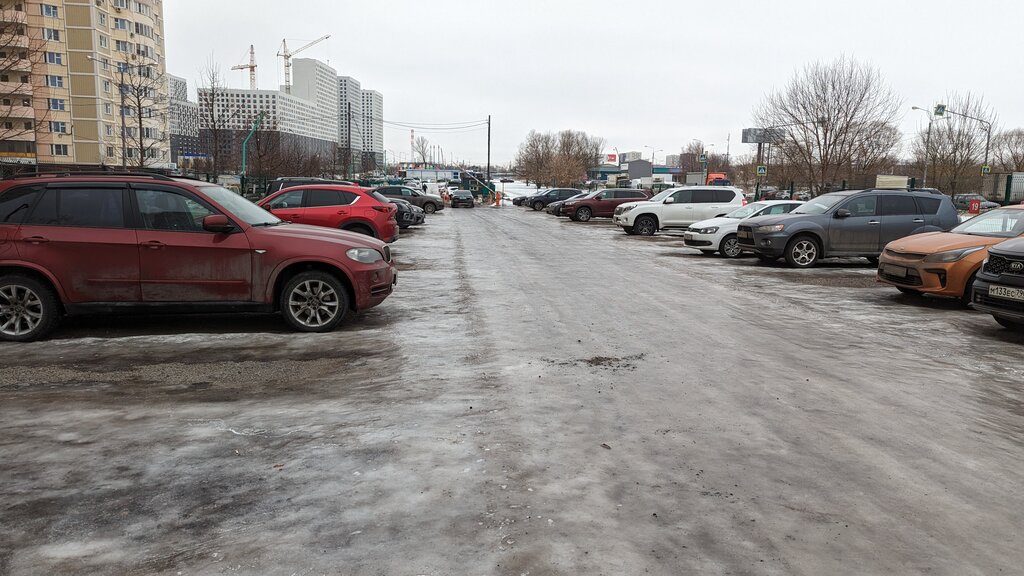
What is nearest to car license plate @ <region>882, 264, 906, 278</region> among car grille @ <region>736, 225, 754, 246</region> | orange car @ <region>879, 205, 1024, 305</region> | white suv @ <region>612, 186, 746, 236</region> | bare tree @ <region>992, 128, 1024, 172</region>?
orange car @ <region>879, 205, 1024, 305</region>

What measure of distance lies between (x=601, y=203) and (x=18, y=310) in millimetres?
30985

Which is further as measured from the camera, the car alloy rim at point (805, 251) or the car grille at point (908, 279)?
the car alloy rim at point (805, 251)

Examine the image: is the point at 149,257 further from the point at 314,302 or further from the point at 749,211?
the point at 749,211

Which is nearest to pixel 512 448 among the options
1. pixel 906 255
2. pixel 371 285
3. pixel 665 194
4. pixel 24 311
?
pixel 371 285

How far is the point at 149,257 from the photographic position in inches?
292

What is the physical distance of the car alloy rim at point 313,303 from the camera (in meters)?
7.79

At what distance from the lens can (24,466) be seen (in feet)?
13.2

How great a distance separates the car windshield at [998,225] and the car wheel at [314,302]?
930 centimetres

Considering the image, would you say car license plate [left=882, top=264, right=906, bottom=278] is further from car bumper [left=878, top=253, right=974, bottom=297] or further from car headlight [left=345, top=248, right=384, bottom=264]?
car headlight [left=345, top=248, right=384, bottom=264]

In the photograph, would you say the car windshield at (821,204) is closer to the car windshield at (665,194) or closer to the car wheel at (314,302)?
the car windshield at (665,194)

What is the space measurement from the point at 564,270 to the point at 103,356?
9.10m

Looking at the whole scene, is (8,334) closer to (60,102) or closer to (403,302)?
(403,302)

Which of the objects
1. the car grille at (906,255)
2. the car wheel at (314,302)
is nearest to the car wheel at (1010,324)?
the car grille at (906,255)

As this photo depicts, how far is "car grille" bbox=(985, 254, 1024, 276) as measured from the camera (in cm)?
761
